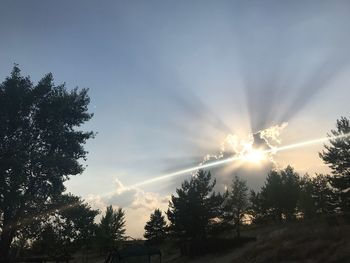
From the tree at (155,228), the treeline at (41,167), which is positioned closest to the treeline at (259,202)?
the tree at (155,228)

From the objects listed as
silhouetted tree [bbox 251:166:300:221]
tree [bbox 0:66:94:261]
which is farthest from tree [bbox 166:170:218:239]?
tree [bbox 0:66:94:261]

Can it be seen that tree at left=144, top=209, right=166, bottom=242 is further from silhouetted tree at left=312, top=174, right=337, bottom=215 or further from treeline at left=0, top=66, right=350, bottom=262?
treeline at left=0, top=66, right=350, bottom=262

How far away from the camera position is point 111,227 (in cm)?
7300

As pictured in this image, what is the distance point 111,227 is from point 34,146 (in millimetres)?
47750

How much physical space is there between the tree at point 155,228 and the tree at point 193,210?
52.8 ft

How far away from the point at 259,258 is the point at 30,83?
91.8 feet

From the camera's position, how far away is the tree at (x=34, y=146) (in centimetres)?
2588

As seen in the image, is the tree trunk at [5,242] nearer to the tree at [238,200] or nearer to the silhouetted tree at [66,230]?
the silhouetted tree at [66,230]

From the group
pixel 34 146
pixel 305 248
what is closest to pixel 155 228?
pixel 305 248

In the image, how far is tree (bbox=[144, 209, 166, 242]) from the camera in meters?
70.2

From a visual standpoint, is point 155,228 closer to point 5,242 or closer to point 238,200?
point 238,200

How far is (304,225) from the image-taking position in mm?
50281

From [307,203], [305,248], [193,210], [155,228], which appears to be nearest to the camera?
[305,248]

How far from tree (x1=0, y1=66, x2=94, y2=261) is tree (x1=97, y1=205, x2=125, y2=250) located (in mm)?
40098
